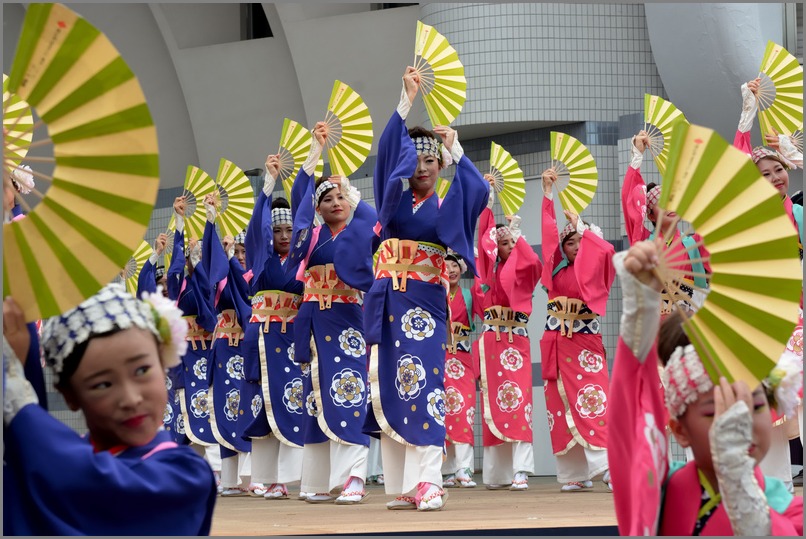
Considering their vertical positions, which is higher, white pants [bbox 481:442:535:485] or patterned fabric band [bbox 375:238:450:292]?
patterned fabric band [bbox 375:238:450:292]

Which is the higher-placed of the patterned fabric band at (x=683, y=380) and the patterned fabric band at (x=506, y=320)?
the patterned fabric band at (x=506, y=320)

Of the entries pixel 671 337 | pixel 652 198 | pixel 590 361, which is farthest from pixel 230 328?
pixel 671 337

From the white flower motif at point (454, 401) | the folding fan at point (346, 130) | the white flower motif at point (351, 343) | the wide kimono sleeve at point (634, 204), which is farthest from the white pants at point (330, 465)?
the wide kimono sleeve at point (634, 204)

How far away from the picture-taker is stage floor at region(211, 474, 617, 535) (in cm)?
470

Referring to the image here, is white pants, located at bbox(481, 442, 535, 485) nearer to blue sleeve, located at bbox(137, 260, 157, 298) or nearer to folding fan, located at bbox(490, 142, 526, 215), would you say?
folding fan, located at bbox(490, 142, 526, 215)

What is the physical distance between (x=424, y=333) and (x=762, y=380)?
11.6 feet

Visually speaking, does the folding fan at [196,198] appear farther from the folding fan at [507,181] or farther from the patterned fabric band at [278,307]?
the folding fan at [507,181]

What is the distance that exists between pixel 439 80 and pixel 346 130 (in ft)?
3.36

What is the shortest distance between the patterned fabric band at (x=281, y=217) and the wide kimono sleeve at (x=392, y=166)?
6.52 feet

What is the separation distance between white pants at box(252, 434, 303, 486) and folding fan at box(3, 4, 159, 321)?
18.4 ft

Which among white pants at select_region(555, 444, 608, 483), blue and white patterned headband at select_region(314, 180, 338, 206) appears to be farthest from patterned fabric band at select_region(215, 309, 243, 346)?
white pants at select_region(555, 444, 608, 483)

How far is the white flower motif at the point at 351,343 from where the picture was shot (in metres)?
6.96

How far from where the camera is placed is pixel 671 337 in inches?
105

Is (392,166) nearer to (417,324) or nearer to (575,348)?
(417,324)
